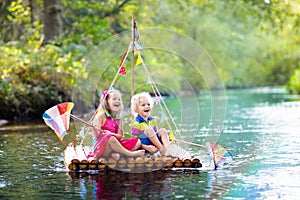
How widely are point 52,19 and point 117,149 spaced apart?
15799mm

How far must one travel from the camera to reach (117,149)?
371 inches

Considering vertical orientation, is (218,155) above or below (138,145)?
below

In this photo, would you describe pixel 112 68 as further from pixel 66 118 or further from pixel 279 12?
pixel 279 12

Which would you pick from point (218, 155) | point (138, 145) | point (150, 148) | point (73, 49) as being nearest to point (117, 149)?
→ point (138, 145)

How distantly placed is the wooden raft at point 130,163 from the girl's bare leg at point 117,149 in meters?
0.08

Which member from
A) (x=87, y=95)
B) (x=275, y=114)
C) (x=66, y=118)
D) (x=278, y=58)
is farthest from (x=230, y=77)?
(x=66, y=118)

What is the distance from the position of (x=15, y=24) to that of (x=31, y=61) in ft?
12.7

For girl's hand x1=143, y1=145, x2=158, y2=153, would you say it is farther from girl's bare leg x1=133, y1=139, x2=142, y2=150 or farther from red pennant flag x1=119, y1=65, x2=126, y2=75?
red pennant flag x1=119, y1=65, x2=126, y2=75

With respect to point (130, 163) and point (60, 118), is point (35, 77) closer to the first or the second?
point (60, 118)

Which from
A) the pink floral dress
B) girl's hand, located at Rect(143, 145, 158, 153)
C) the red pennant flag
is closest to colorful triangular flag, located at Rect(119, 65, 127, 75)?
the red pennant flag

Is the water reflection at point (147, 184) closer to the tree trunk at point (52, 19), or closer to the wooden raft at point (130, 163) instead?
the wooden raft at point (130, 163)

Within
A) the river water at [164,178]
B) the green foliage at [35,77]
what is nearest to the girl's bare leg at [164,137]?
the river water at [164,178]

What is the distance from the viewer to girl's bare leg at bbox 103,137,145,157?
9.38 m

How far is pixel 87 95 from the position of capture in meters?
15.1
